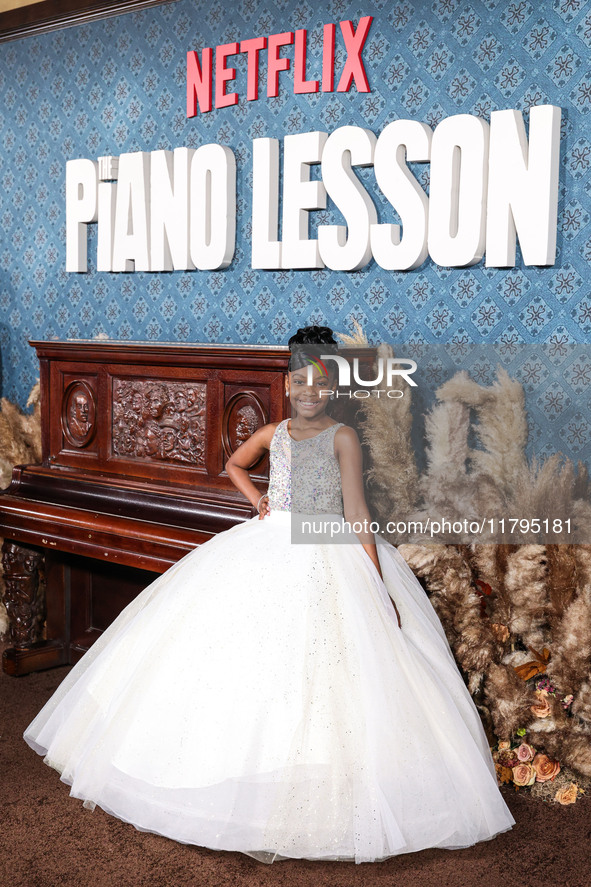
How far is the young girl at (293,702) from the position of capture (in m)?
2.54

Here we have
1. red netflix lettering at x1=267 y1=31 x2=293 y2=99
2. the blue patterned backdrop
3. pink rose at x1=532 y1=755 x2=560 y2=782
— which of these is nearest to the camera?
pink rose at x1=532 y1=755 x2=560 y2=782

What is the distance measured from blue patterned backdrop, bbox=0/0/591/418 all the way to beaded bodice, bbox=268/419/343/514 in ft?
3.36

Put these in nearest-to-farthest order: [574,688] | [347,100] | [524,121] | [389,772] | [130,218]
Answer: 1. [389,772]
2. [574,688]
3. [524,121]
4. [347,100]
5. [130,218]

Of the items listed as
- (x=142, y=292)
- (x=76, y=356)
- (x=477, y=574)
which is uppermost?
(x=142, y=292)

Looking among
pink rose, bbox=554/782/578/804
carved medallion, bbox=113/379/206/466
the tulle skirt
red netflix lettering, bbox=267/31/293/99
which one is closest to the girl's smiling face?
the tulle skirt

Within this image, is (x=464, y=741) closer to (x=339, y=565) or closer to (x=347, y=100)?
(x=339, y=565)

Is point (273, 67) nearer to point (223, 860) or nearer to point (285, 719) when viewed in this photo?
point (285, 719)

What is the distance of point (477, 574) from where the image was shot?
134 inches

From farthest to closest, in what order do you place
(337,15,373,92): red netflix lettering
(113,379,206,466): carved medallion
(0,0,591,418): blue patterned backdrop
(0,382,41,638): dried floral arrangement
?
1. (0,382,41,638): dried floral arrangement
2. (337,15,373,92): red netflix lettering
3. (113,379,206,466): carved medallion
4. (0,0,591,418): blue patterned backdrop

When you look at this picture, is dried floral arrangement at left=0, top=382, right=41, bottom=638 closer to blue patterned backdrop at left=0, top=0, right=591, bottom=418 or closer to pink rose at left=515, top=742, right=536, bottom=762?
blue patterned backdrop at left=0, top=0, right=591, bottom=418

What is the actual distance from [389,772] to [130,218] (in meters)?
3.25

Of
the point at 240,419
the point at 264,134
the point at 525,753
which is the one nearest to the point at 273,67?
the point at 264,134

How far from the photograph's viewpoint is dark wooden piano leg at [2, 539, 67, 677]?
425 centimetres

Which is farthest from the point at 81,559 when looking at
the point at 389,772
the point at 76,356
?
the point at 389,772
